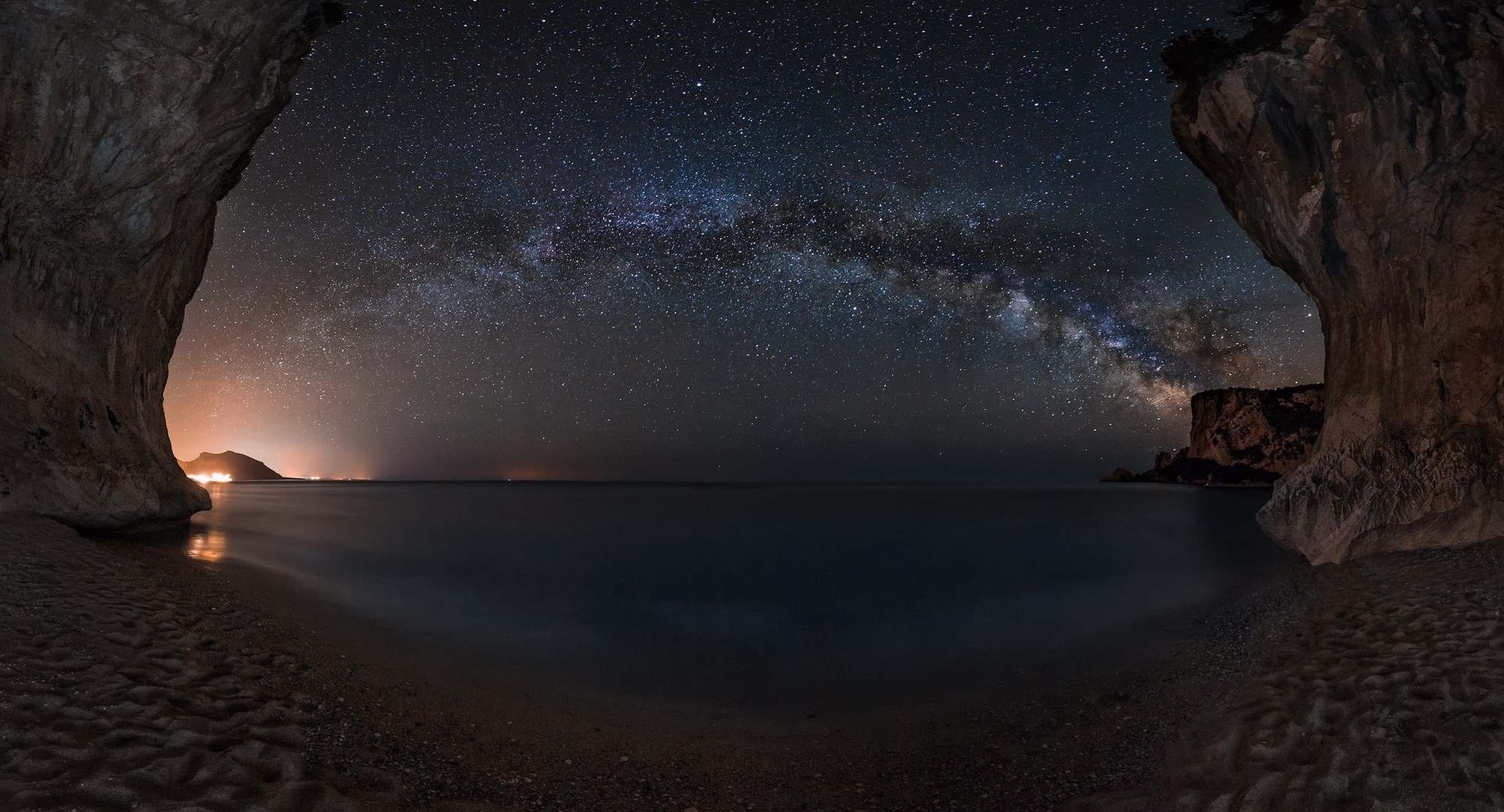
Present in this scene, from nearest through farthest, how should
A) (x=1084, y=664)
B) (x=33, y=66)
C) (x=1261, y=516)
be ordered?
(x=1084, y=664) → (x=33, y=66) → (x=1261, y=516)

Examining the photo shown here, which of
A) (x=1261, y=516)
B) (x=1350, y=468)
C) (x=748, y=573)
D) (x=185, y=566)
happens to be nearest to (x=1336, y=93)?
(x=1350, y=468)

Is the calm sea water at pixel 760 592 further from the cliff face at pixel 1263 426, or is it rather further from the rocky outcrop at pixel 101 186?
the cliff face at pixel 1263 426

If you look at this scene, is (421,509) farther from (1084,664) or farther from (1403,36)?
(1403,36)

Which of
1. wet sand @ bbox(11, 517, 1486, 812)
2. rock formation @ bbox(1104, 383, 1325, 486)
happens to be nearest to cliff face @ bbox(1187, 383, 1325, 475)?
rock formation @ bbox(1104, 383, 1325, 486)

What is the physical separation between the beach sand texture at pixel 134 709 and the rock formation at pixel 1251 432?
74.7m

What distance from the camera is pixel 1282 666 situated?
559 cm

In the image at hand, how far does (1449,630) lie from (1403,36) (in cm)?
893

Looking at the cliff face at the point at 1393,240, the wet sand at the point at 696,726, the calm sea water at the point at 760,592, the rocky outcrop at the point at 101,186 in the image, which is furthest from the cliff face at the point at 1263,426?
the rocky outcrop at the point at 101,186

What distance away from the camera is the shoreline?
12.3 ft

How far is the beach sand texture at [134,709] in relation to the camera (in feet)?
10.1

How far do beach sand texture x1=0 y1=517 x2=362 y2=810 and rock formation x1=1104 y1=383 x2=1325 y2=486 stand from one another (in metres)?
74.7

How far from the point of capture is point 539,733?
533 cm

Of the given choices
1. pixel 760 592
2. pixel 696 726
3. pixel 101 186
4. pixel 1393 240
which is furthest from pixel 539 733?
pixel 1393 240

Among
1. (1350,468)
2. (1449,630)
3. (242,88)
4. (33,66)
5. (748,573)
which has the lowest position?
(748,573)
